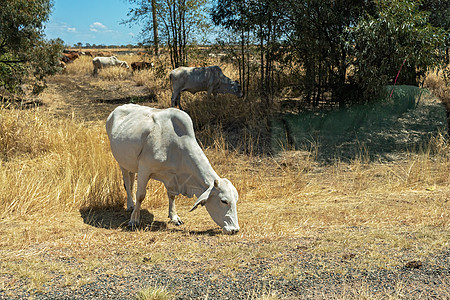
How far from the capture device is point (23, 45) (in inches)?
542

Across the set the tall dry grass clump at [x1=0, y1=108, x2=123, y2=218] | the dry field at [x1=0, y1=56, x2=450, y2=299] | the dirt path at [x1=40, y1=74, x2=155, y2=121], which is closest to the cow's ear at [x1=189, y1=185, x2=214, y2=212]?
the dry field at [x1=0, y1=56, x2=450, y2=299]

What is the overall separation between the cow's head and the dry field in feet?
0.45

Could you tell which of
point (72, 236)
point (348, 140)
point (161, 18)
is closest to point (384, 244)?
point (72, 236)

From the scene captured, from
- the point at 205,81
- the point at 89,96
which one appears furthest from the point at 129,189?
the point at 89,96

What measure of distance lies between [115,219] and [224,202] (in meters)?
1.91

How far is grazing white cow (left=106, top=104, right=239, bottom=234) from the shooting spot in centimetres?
534

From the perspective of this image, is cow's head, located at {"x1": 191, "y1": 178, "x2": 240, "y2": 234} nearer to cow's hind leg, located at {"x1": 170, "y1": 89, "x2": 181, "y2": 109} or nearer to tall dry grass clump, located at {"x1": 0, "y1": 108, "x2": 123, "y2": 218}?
tall dry grass clump, located at {"x1": 0, "y1": 108, "x2": 123, "y2": 218}

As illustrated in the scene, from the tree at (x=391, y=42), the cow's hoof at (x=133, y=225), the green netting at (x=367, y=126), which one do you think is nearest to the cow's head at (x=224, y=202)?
the cow's hoof at (x=133, y=225)

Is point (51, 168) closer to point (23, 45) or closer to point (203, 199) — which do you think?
point (203, 199)

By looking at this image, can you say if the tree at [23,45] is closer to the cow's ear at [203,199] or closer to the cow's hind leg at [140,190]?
the cow's hind leg at [140,190]

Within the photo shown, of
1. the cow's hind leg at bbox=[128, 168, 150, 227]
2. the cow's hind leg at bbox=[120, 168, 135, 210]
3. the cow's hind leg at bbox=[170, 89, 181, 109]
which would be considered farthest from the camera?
the cow's hind leg at bbox=[170, 89, 181, 109]

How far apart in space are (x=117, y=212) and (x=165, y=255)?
240cm

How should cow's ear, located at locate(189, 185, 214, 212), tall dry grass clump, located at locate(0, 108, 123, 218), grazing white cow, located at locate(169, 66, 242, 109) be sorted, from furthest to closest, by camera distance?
grazing white cow, located at locate(169, 66, 242, 109), tall dry grass clump, located at locate(0, 108, 123, 218), cow's ear, located at locate(189, 185, 214, 212)

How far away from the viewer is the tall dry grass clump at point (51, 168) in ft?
21.7
